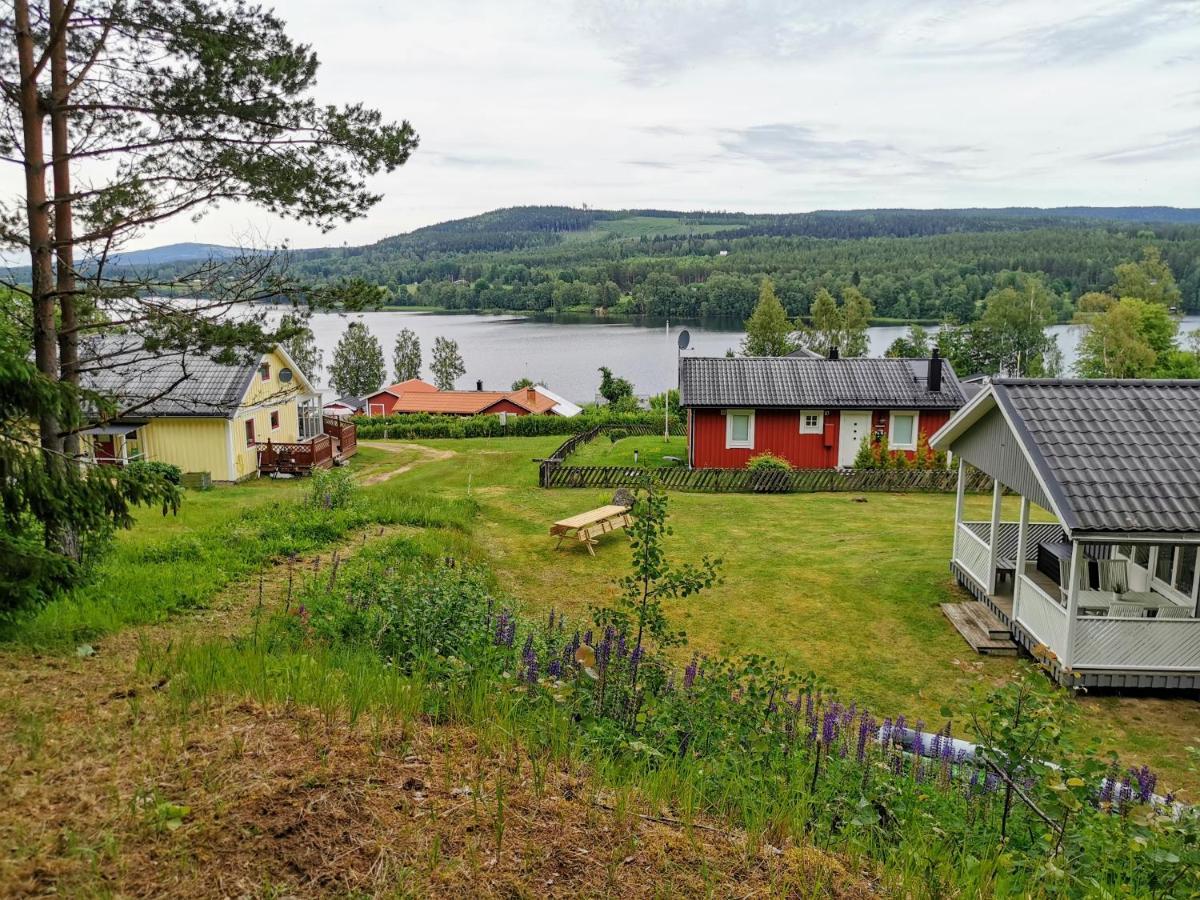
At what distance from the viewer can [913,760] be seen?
605 cm

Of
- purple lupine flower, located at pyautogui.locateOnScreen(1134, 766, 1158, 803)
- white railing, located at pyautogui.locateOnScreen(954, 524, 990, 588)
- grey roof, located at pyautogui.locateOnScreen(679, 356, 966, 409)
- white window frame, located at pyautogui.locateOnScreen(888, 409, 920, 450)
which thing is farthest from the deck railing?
purple lupine flower, located at pyautogui.locateOnScreen(1134, 766, 1158, 803)

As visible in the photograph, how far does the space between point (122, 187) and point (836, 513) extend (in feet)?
55.3

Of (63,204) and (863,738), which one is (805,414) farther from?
(63,204)

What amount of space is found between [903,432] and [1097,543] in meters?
17.2

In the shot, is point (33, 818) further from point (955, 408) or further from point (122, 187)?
point (955, 408)

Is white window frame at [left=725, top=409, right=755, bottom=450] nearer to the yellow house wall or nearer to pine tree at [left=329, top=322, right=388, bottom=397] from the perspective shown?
the yellow house wall

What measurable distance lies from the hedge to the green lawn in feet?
20.5

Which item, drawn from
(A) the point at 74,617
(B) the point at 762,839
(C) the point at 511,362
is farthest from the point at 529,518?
(C) the point at 511,362

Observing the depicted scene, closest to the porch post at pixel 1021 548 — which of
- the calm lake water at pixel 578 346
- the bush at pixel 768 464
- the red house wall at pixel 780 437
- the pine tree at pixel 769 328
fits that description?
the bush at pixel 768 464

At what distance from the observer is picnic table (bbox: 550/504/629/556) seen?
52.1ft

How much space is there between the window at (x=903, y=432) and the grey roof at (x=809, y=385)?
1.52ft

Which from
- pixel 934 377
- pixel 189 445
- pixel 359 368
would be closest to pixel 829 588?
pixel 934 377

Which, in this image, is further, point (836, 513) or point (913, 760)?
point (836, 513)

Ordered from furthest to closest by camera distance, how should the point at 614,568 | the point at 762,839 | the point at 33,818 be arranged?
1. the point at 614,568
2. the point at 762,839
3. the point at 33,818
